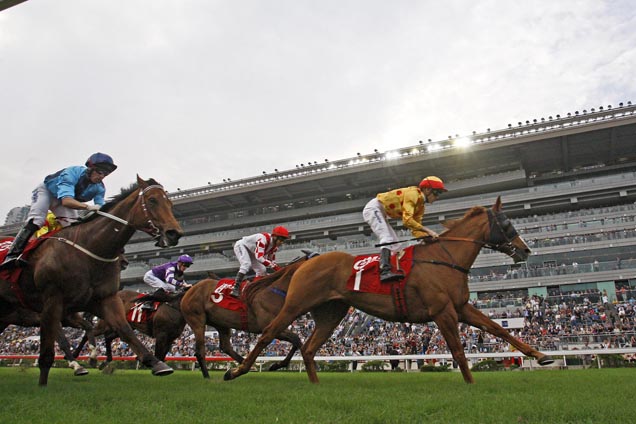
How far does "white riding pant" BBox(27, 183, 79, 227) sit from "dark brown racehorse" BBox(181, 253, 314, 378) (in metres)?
3.11

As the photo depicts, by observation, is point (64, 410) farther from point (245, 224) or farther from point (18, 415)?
point (245, 224)

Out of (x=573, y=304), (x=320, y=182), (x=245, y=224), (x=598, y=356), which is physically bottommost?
(x=573, y=304)

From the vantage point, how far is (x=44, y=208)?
5.88 metres

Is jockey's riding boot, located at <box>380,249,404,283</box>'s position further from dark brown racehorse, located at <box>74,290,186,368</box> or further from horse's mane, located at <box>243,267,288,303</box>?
dark brown racehorse, located at <box>74,290,186,368</box>

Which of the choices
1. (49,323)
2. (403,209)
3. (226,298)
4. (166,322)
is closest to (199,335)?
(226,298)

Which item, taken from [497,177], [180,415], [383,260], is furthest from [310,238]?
[180,415]

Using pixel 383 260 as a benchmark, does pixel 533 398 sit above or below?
below

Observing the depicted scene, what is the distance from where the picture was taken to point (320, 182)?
153 ft

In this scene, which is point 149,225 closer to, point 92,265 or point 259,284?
point 92,265

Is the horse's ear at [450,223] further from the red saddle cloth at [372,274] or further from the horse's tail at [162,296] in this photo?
the horse's tail at [162,296]

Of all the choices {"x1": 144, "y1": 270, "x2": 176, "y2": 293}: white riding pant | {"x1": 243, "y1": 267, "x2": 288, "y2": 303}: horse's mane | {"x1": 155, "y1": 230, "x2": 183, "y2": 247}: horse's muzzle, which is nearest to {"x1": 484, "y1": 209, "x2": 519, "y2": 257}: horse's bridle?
{"x1": 243, "y1": 267, "x2": 288, "y2": 303}: horse's mane

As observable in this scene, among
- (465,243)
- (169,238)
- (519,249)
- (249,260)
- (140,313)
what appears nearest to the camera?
(169,238)

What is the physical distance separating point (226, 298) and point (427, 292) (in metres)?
4.16

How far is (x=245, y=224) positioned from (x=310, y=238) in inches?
328
